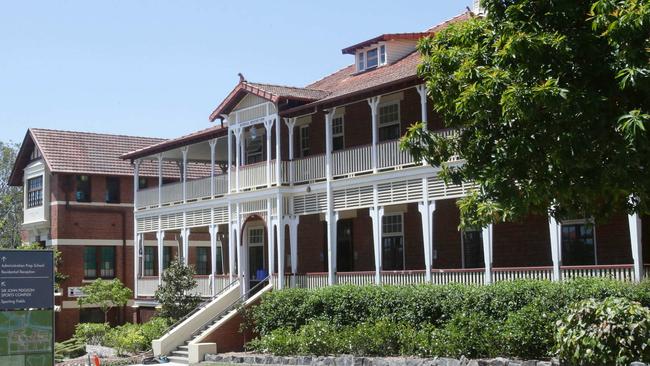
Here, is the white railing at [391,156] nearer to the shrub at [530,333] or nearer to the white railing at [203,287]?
the shrub at [530,333]

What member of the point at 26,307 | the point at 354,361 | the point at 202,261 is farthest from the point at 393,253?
the point at 202,261

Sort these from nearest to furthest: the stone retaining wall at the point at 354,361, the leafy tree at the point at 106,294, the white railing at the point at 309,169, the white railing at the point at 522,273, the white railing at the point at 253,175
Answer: the stone retaining wall at the point at 354,361 < the white railing at the point at 522,273 < the white railing at the point at 309,169 < the white railing at the point at 253,175 < the leafy tree at the point at 106,294

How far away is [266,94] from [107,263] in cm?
2005

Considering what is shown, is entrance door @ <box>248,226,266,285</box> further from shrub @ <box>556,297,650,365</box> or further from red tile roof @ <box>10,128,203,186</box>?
shrub @ <box>556,297,650,365</box>

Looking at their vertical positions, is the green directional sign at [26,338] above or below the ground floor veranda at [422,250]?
below

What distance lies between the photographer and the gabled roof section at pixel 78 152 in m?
47.9

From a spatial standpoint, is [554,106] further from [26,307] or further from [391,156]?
[391,156]

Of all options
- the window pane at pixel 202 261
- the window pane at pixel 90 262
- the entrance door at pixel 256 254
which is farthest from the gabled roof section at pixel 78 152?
the entrance door at pixel 256 254

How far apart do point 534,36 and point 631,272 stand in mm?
9939

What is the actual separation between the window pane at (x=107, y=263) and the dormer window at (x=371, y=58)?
Answer: 19.9 m

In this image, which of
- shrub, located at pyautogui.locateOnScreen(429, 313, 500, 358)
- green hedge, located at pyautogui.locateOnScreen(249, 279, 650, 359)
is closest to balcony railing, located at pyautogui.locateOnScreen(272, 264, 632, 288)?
green hedge, located at pyautogui.locateOnScreen(249, 279, 650, 359)

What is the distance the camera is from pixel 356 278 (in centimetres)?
2939

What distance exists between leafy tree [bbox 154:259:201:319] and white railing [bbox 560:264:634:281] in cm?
1522

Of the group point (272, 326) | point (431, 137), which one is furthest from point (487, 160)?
point (272, 326)
